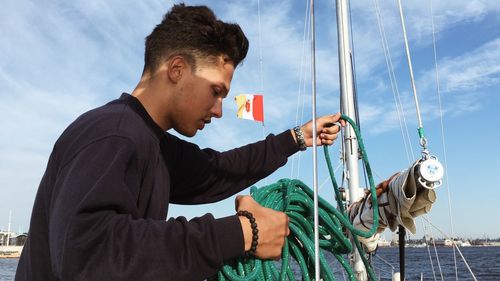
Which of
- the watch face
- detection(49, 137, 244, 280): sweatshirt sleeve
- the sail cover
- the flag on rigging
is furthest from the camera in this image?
the flag on rigging

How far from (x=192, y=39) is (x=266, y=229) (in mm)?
658

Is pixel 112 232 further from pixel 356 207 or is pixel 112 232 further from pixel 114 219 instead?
pixel 356 207

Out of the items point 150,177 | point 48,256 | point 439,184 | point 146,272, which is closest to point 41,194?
Result: point 48,256

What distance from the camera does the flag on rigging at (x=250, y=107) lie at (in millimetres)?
10117

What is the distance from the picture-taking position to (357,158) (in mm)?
4820

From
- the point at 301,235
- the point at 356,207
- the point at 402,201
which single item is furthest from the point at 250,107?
the point at 301,235

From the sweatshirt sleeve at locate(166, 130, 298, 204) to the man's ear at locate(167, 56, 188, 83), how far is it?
0.53 m

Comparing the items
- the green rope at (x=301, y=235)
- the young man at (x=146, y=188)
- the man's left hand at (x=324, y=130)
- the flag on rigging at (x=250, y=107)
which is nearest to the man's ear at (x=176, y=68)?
Answer: the young man at (x=146, y=188)

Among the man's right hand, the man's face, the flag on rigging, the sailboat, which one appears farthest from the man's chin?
the flag on rigging

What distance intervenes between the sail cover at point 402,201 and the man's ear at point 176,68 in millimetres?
1798

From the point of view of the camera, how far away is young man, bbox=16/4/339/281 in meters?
1.09

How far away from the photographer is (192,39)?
1.55m

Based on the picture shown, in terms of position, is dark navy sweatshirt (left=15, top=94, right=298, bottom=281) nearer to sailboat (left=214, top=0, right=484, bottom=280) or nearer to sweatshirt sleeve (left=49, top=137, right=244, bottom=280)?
sweatshirt sleeve (left=49, top=137, right=244, bottom=280)

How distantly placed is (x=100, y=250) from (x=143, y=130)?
1.31ft
